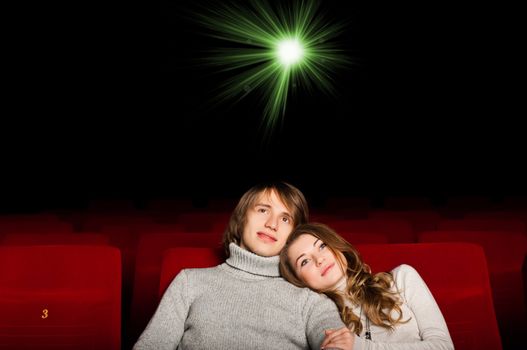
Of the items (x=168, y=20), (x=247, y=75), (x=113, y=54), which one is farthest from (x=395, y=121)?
(x=113, y=54)

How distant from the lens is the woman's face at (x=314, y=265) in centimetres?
98

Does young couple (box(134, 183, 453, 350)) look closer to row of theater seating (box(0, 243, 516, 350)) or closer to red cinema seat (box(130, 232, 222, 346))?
row of theater seating (box(0, 243, 516, 350))

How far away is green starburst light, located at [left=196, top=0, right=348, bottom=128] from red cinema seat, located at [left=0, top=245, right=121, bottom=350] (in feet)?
12.8

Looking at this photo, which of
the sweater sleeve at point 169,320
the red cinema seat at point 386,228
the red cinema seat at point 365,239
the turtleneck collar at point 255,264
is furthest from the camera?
the red cinema seat at point 386,228

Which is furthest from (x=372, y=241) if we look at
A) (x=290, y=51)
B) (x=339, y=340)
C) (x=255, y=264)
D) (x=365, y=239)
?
(x=290, y=51)

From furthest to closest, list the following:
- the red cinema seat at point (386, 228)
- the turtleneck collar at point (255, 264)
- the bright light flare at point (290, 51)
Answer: the bright light flare at point (290, 51)
the red cinema seat at point (386, 228)
the turtleneck collar at point (255, 264)

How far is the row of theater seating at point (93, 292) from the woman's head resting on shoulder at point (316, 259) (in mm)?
112

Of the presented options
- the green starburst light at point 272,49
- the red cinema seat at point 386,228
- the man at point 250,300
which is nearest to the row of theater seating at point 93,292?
the man at point 250,300

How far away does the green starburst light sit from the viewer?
180 inches

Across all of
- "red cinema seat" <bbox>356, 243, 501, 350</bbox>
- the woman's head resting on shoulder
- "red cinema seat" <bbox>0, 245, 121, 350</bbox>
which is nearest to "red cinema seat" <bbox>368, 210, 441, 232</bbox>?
"red cinema seat" <bbox>356, 243, 501, 350</bbox>

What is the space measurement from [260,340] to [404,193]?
450cm

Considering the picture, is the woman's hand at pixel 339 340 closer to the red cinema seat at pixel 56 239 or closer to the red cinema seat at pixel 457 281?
the red cinema seat at pixel 457 281

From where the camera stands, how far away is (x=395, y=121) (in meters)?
5.12

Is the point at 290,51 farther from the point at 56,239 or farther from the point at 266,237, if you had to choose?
the point at 266,237
